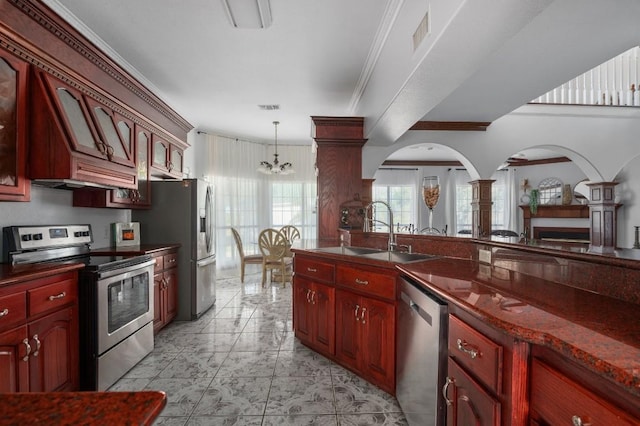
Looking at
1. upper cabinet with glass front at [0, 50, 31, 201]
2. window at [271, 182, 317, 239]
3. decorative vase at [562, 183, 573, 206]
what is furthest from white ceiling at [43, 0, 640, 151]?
decorative vase at [562, 183, 573, 206]

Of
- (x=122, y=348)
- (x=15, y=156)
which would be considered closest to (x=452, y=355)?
(x=122, y=348)

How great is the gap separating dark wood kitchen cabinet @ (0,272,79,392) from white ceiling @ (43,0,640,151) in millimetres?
2006

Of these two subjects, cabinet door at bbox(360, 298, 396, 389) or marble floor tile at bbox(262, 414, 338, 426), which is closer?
marble floor tile at bbox(262, 414, 338, 426)

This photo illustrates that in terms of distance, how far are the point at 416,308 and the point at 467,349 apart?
0.46 meters

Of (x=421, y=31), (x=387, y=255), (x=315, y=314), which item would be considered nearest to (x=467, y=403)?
(x=387, y=255)

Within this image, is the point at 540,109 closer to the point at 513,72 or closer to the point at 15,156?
the point at 513,72

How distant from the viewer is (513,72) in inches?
113

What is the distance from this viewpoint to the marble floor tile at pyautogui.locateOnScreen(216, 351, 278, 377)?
7.75ft

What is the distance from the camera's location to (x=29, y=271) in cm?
173

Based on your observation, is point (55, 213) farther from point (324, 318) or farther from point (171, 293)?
point (324, 318)

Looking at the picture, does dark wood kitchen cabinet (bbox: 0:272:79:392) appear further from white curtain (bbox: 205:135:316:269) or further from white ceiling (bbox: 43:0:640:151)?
white curtain (bbox: 205:135:316:269)

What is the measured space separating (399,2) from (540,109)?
10.7 feet

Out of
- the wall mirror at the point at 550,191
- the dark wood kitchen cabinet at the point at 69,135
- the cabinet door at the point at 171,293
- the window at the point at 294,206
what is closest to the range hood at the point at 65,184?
the dark wood kitchen cabinet at the point at 69,135

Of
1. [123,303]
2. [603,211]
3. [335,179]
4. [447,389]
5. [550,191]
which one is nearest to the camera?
[447,389]
